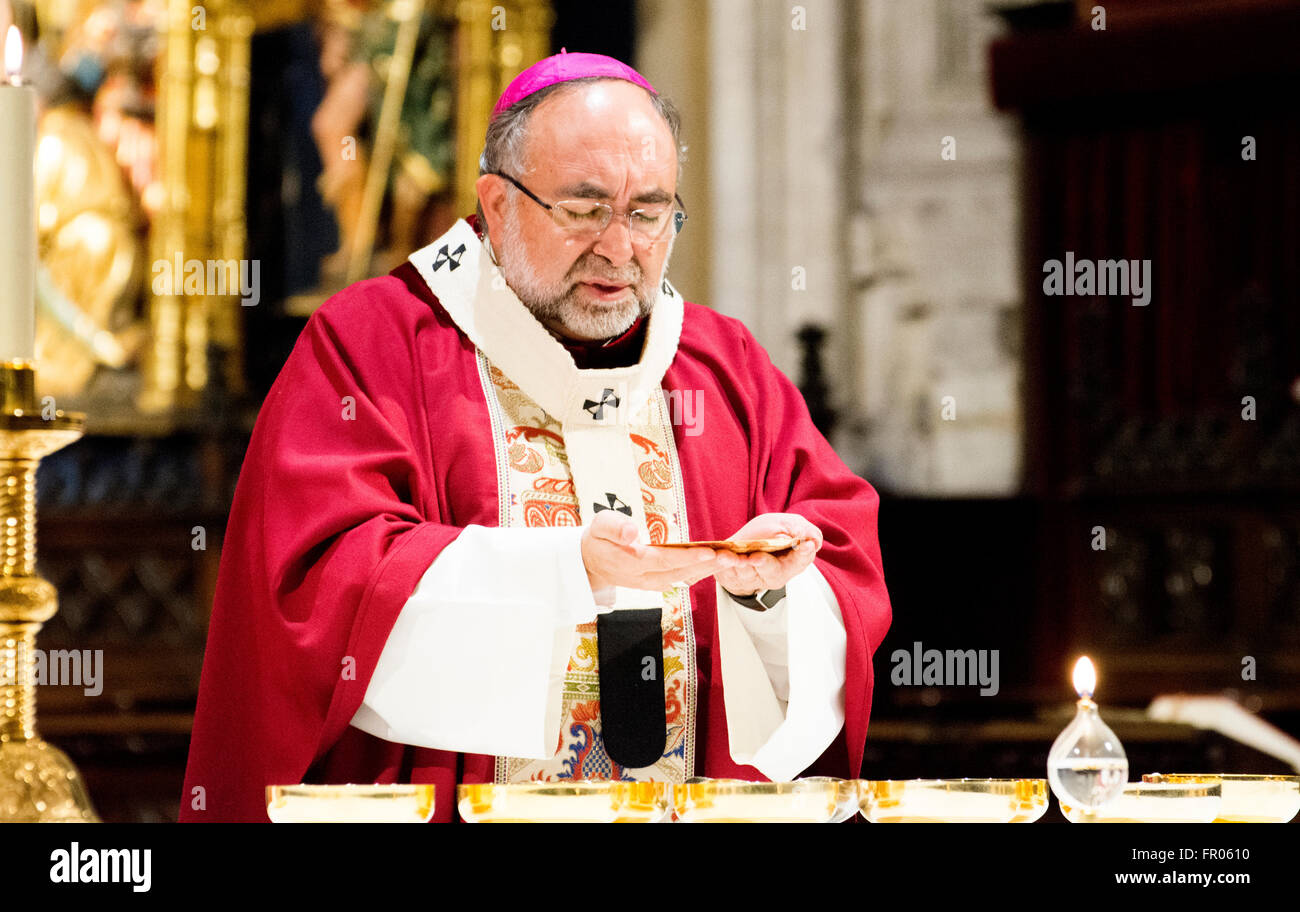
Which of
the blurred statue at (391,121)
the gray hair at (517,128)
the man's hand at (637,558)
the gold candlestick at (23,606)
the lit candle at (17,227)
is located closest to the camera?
the gold candlestick at (23,606)

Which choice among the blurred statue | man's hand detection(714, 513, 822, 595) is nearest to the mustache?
man's hand detection(714, 513, 822, 595)

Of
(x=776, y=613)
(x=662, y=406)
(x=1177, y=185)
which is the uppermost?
(x=1177, y=185)

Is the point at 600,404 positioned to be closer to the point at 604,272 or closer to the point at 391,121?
the point at 604,272

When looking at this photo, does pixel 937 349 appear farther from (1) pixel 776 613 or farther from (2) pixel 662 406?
(1) pixel 776 613

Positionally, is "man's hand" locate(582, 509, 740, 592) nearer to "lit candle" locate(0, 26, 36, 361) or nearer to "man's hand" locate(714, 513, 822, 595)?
"man's hand" locate(714, 513, 822, 595)

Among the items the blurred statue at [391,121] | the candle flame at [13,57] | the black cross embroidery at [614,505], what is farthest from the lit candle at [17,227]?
the blurred statue at [391,121]

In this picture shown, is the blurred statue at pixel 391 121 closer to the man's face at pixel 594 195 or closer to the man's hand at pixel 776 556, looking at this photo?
the man's face at pixel 594 195

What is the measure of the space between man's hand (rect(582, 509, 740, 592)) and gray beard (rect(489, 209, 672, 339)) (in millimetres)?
591

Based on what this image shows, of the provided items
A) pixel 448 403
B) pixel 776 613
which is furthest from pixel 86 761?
pixel 776 613

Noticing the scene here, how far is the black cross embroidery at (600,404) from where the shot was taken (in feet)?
9.61

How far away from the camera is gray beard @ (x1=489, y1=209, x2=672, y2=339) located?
2.79 metres

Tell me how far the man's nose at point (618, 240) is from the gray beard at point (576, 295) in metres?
0.02
